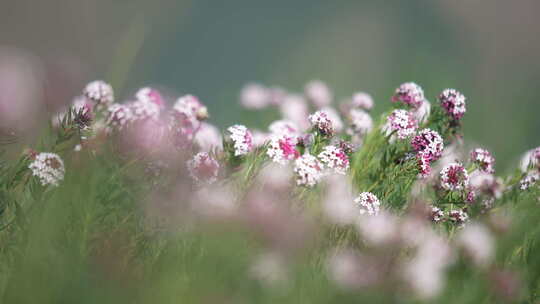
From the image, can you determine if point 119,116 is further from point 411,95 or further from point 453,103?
point 453,103

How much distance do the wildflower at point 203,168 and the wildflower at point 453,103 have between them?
875mm

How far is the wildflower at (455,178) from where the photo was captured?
1755 mm

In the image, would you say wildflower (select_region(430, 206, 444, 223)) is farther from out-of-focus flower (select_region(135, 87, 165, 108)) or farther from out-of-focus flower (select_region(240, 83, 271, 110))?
out-of-focus flower (select_region(240, 83, 271, 110))

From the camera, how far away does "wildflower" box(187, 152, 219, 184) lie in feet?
5.54

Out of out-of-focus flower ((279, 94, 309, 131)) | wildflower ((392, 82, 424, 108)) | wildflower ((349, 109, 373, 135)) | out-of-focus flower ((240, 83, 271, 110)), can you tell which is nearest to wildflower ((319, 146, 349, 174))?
wildflower ((392, 82, 424, 108))

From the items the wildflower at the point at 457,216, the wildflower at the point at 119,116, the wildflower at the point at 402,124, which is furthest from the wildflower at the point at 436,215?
the wildflower at the point at 119,116

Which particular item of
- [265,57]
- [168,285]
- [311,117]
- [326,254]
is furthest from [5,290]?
[265,57]

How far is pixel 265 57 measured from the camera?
6.09 m

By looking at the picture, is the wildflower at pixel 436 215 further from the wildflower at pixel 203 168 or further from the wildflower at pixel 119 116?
the wildflower at pixel 119 116

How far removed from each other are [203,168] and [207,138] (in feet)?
1.93

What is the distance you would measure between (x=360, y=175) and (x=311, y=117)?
375mm

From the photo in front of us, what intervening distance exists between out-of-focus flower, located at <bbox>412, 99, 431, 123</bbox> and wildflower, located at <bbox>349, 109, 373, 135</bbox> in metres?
0.21

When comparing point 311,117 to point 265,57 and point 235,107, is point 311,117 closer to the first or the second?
point 235,107

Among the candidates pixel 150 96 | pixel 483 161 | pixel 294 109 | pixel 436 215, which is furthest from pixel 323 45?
pixel 436 215
